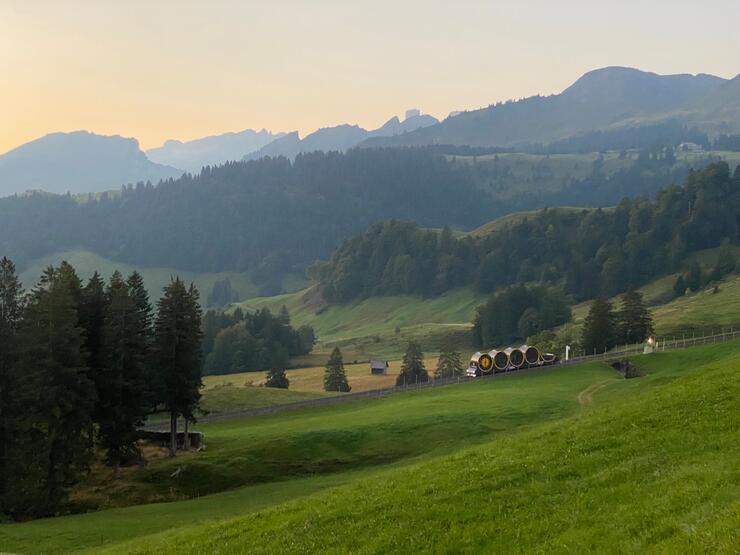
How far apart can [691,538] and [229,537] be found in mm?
16820

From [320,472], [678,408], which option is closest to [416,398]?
[320,472]

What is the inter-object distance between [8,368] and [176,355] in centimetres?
1491

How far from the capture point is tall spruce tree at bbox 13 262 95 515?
5197 cm

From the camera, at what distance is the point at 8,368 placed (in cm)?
5625

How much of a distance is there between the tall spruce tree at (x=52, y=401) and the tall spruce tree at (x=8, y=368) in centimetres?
159

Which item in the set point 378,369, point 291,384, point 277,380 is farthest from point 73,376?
point 378,369

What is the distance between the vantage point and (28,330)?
54.2 metres

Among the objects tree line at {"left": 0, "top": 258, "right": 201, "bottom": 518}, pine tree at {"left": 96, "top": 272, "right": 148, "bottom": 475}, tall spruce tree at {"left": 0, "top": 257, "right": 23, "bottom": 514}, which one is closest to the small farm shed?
tree line at {"left": 0, "top": 258, "right": 201, "bottom": 518}

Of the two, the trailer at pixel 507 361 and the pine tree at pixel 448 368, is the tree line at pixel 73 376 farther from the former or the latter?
the pine tree at pixel 448 368

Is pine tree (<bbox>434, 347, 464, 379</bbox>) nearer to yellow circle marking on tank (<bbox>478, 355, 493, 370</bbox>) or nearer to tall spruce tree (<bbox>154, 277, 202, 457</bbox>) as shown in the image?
yellow circle marking on tank (<bbox>478, 355, 493, 370</bbox>)

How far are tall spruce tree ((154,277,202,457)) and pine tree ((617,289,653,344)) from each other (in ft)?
297

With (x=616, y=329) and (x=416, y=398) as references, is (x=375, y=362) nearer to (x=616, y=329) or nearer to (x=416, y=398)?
(x=616, y=329)

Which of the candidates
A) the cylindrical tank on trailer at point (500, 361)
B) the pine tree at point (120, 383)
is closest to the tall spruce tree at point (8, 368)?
the pine tree at point (120, 383)

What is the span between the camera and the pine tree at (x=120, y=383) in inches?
2373
